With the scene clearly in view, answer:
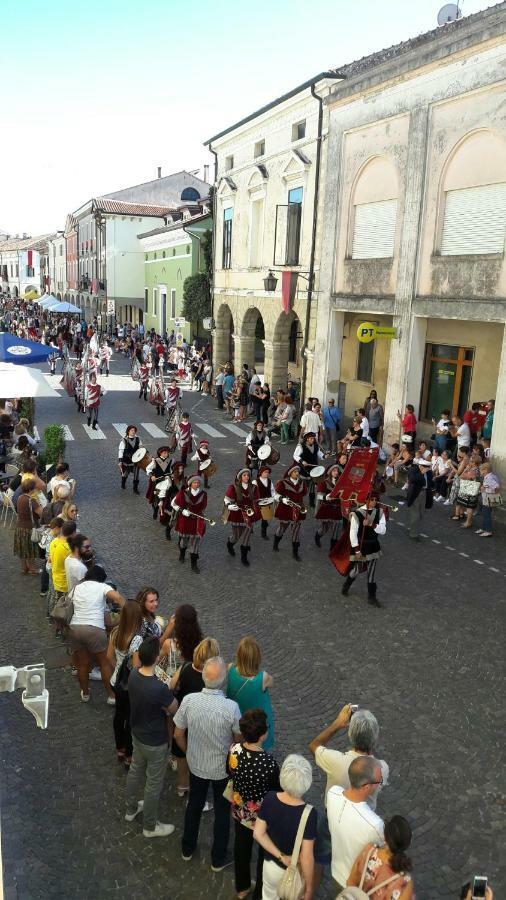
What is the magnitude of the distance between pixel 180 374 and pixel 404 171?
62.0ft

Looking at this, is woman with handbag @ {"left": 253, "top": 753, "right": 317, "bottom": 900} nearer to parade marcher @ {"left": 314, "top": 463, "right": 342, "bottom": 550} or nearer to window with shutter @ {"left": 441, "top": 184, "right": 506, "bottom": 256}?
parade marcher @ {"left": 314, "top": 463, "right": 342, "bottom": 550}

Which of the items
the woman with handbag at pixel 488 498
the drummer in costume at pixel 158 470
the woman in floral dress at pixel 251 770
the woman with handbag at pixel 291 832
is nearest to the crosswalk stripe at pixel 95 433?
the drummer in costume at pixel 158 470

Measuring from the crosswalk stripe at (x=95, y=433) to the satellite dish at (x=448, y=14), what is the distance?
51.3ft

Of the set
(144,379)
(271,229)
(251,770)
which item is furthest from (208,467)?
(144,379)

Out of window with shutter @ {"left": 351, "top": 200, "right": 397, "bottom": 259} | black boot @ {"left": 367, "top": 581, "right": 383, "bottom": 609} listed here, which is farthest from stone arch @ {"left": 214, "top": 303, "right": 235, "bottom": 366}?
black boot @ {"left": 367, "top": 581, "right": 383, "bottom": 609}

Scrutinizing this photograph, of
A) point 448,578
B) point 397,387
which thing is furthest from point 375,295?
point 448,578

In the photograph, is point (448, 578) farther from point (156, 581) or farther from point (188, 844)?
point (188, 844)

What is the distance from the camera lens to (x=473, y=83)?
15.6 metres

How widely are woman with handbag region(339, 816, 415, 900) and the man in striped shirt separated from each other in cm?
138

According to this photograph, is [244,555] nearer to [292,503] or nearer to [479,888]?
[292,503]

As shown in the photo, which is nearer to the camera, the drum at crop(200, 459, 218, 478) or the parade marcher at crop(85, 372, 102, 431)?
the drum at crop(200, 459, 218, 478)

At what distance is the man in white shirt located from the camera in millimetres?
4191

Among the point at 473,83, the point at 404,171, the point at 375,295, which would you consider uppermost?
the point at 473,83

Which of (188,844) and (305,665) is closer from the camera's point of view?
(188,844)
